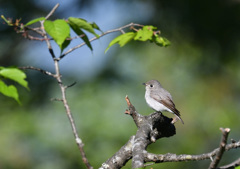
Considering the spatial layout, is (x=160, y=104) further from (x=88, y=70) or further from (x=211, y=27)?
(x=88, y=70)

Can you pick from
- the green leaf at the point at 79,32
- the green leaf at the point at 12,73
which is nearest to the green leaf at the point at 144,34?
the green leaf at the point at 79,32

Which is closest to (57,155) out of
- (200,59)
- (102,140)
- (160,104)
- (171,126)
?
(102,140)

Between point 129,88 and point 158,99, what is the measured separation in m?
5.40

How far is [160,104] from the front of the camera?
5.88 m

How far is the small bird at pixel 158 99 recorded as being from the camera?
19.2ft

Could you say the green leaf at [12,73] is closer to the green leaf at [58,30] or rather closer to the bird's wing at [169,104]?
the green leaf at [58,30]

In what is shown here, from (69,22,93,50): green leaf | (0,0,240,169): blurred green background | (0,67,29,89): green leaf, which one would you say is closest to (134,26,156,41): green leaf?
(69,22,93,50): green leaf

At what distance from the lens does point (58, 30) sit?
2707 mm

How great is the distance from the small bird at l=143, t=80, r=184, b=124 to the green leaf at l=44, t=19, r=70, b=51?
329 cm

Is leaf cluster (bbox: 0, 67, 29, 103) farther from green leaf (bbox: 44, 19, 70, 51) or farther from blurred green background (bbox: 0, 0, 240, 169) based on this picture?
blurred green background (bbox: 0, 0, 240, 169)

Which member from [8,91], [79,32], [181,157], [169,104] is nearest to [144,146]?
[181,157]

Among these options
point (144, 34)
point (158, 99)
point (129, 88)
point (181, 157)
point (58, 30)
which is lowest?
point (181, 157)

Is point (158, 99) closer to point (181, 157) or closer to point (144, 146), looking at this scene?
point (144, 146)

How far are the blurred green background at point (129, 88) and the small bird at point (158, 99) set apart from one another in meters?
3.39
